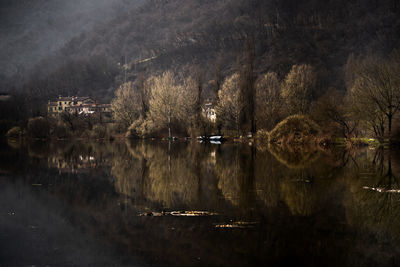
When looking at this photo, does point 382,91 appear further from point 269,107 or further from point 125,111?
point 125,111

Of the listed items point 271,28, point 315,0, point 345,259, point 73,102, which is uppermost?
point 315,0

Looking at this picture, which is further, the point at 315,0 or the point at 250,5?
the point at 250,5

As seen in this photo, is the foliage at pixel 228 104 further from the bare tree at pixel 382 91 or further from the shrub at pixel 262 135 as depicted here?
the bare tree at pixel 382 91

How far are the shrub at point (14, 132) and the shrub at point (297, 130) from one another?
59043 mm

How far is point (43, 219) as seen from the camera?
11.9 metres

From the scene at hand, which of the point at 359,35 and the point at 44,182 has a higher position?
the point at 359,35

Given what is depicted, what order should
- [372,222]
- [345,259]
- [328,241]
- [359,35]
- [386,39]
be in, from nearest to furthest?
1. [345,259]
2. [328,241]
3. [372,222]
4. [386,39]
5. [359,35]

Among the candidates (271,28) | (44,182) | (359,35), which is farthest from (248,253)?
(271,28)

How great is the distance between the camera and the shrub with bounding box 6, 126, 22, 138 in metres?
84.6

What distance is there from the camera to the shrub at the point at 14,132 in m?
84.6

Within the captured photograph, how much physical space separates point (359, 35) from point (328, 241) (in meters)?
123

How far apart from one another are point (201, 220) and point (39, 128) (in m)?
74.1

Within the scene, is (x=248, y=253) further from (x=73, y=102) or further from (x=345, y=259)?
(x=73, y=102)

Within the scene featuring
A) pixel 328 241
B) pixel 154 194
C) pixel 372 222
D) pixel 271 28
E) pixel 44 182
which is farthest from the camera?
pixel 271 28
